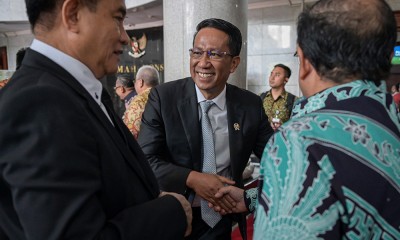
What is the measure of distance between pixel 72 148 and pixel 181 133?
992 millimetres

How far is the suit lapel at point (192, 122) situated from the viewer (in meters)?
1.73

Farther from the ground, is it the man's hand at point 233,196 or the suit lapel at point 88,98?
the suit lapel at point 88,98

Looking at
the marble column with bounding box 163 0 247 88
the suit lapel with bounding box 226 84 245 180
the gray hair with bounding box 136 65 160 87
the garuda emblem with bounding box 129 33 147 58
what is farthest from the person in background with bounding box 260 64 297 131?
the garuda emblem with bounding box 129 33 147 58

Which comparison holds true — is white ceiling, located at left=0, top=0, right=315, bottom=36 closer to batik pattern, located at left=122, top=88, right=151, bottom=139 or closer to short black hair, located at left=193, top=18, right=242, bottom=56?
batik pattern, located at left=122, top=88, right=151, bottom=139

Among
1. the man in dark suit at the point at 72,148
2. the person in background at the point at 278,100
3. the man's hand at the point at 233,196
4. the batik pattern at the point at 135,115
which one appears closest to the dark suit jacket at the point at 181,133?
the man's hand at the point at 233,196

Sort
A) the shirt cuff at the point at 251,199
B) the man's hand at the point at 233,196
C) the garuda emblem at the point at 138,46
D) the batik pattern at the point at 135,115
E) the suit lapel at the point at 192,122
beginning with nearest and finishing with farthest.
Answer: the shirt cuff at the point at 251,199 < the man's hand at the point at 233,196 < the suit lapel at the point at 192,122 < the batik pattern at the point at 135,115 < the garuda emblem at the point at 138,46

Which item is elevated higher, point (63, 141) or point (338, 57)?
point (338, 57)

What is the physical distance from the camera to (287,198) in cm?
82

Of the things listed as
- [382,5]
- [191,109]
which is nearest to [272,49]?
[191,109]

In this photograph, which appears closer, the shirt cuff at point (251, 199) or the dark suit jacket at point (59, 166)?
the dark suit jacket at point (59, 166)

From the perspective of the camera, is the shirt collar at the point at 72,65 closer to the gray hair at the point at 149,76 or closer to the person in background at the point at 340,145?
the person in background at the point at 340,145

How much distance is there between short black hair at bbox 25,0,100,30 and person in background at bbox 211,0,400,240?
0.61 metres

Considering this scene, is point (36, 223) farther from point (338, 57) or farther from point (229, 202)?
point (229, 202)

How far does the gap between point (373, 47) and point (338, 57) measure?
0.29 feet
